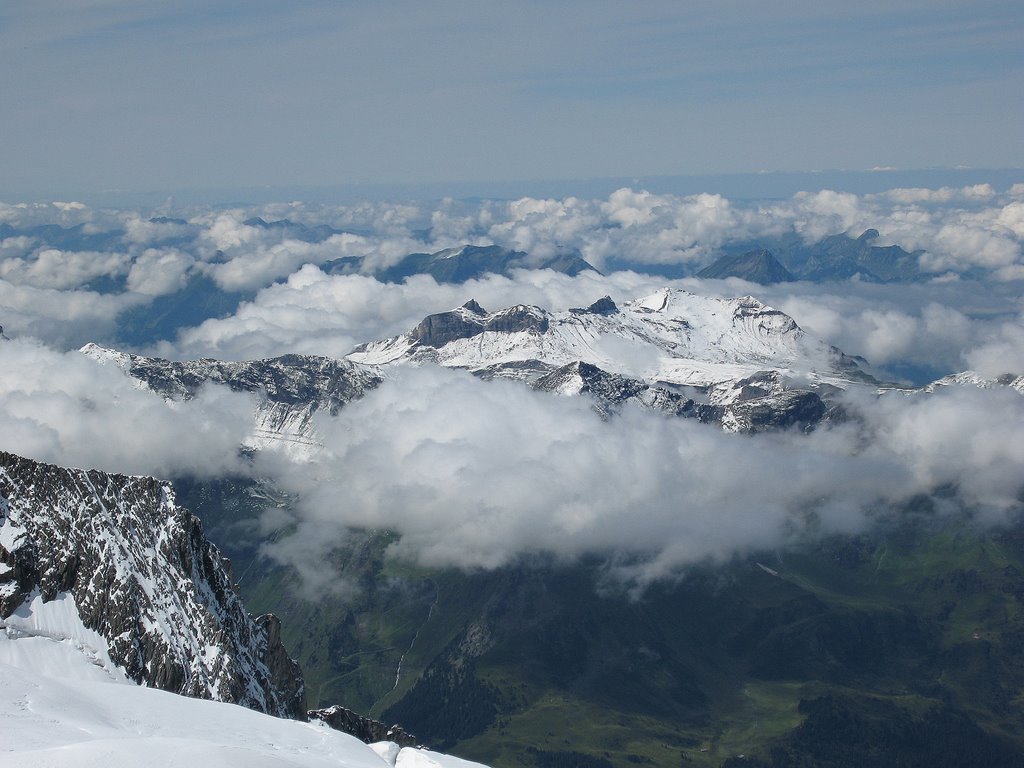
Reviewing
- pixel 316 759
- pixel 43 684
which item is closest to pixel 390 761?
pixel 316 759

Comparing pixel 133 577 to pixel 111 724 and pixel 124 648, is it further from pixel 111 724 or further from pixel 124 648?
pixel 111 724

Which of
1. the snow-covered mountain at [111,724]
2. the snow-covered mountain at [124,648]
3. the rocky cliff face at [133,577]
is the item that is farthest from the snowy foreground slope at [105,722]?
the rocky cliff face at [133,577]

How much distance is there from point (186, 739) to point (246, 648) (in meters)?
67.7

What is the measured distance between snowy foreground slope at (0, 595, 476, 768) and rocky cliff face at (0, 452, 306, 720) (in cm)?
418

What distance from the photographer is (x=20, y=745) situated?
376 feet

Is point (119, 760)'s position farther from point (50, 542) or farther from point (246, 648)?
point (246, 648)

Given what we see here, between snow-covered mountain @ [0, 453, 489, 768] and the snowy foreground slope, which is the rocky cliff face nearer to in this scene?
snow-covered mountain @ [0, 453, 489, 768]

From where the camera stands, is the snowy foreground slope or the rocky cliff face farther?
the rocky cliff face

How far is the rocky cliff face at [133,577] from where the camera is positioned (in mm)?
161875

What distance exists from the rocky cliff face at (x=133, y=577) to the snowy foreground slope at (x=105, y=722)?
418 centimetres

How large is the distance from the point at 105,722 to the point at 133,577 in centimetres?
4544

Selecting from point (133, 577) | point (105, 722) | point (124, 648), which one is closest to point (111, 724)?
point (105, 722)

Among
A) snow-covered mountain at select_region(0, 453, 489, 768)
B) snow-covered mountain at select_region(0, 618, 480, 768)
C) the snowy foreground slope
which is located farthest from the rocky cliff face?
snow-covered mountain at select_region(0, 618, 480, 768)

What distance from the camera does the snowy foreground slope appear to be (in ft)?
381
